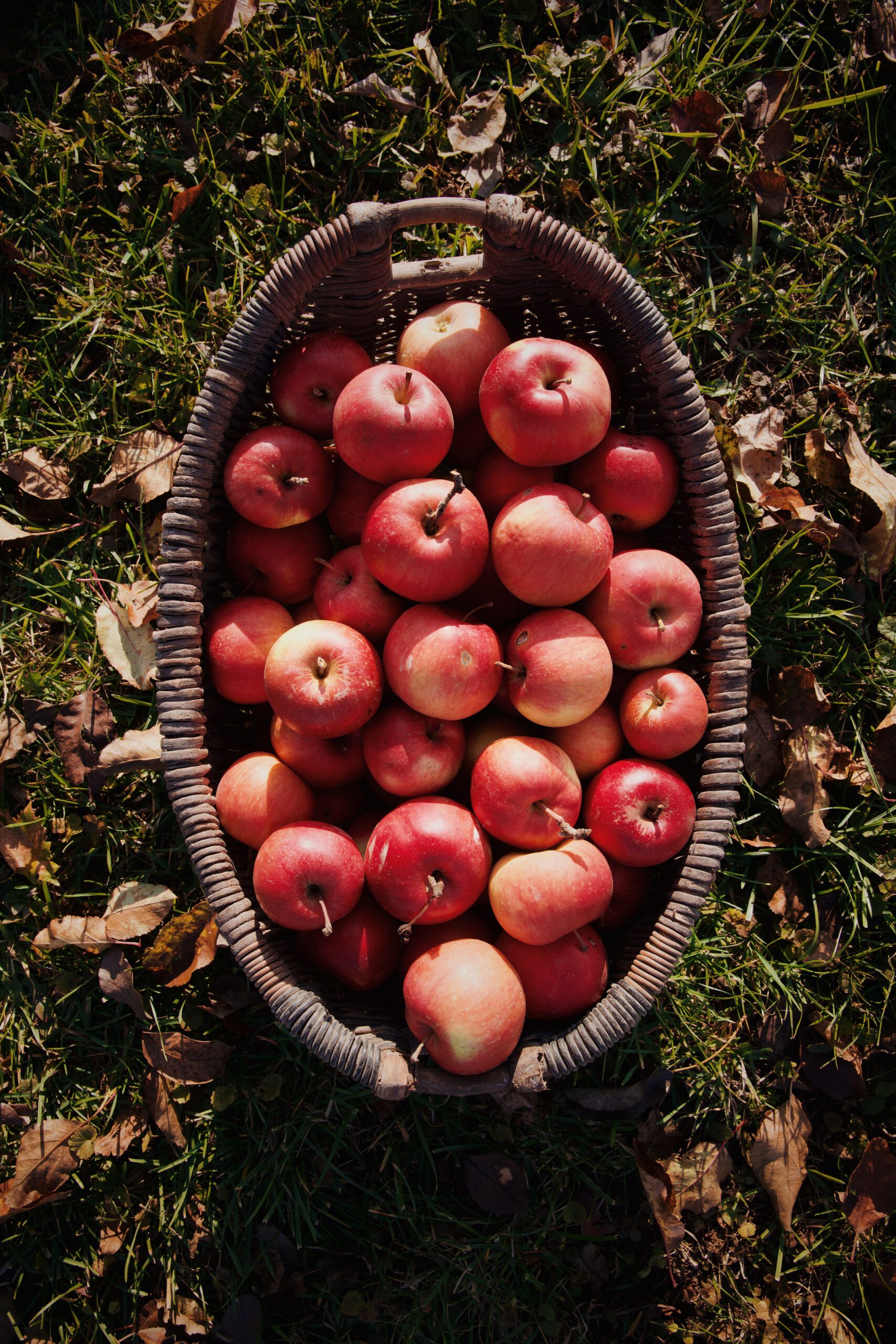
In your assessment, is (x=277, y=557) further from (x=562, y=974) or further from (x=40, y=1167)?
(x=40, y=1167)

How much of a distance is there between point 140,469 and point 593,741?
2012 mm

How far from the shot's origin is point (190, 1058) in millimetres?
2752

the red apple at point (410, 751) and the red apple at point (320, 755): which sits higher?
the red apple at point (410, 751)

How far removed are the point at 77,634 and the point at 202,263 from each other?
155 centimetres

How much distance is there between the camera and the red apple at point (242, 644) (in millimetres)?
2375

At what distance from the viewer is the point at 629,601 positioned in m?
2.32

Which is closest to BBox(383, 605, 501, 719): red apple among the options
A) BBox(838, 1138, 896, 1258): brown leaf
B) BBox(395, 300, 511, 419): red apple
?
BBox(395, 300, 511, 419): red apple

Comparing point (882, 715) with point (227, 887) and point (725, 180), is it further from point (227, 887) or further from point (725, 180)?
point (227, 887)

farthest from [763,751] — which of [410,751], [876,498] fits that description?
[410,751]

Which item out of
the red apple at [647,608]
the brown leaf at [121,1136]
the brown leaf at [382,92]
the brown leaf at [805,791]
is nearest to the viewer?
the red apple at [647,608]

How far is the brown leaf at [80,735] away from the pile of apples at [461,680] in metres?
0.82

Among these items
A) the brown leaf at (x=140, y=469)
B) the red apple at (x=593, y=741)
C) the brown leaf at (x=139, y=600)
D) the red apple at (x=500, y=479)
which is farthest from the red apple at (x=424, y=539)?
the brown leaf at (x=140, y=469)

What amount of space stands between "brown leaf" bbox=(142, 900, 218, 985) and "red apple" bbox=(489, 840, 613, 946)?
1110mm

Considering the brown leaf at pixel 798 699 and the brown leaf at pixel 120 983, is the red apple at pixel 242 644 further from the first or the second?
the brown leaf at pixel 798 699
